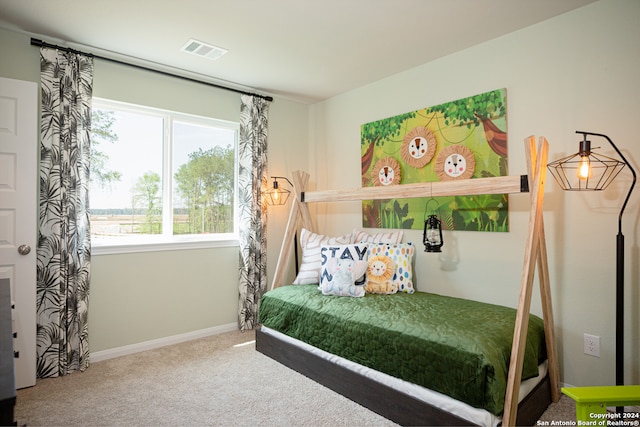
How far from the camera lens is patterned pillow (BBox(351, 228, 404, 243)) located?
340cm

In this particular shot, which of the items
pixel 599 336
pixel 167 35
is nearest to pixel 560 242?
pixel 599 336

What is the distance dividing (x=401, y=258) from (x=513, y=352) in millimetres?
1303

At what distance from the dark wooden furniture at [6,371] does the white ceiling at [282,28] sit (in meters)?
1.91

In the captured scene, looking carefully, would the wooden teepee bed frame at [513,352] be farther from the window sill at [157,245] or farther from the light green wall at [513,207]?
the window sill at [157,245]

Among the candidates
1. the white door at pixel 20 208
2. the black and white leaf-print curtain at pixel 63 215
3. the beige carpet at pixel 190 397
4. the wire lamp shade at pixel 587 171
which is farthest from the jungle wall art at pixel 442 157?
the white door at pixel 20 208

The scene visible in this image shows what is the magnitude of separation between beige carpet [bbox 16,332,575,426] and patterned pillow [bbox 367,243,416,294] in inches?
40.3

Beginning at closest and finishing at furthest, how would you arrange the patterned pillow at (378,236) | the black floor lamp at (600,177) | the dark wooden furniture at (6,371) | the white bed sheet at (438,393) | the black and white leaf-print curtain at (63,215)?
the dark wooden furniture at (6,371) < the white bed sheet at (438,393) < the black floor lamp at (600,177) < the black and white leaf-print curtain at (63,215) < the patterned pillow at (378,236)

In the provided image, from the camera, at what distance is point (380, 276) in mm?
3045

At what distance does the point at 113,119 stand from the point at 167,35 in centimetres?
95

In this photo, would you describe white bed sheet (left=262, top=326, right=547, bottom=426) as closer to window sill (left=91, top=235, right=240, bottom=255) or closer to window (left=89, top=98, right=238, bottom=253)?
window sill (left=91, top=235, right=240, bottom=255)

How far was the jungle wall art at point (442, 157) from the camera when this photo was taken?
2846mm

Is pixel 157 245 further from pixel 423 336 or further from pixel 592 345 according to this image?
pixel 592 345

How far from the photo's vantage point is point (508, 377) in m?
1.88

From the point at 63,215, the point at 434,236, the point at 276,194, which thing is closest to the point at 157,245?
the point at 63,215
